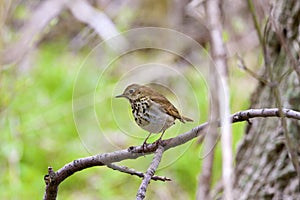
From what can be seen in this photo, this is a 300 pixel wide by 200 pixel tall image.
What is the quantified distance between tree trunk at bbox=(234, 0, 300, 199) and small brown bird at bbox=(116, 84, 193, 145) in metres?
0.55

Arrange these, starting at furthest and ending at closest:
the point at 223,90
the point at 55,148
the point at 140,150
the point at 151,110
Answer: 1. the point at 55,148
2. the point at 223,90
3. the point at 151,110
4. the point at 140,150

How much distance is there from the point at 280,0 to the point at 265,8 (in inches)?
24.5

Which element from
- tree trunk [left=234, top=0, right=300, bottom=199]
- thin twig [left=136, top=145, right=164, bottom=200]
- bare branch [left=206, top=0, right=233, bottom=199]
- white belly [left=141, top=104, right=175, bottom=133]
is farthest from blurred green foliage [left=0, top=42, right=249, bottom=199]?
thin twig [left=136, top=145, right=164, bottom=200]

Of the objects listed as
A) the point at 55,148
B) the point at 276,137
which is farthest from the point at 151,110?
the point at 55,148

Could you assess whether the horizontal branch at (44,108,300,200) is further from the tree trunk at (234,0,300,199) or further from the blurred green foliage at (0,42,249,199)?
the blurred green foliage at (0,42,249,199)

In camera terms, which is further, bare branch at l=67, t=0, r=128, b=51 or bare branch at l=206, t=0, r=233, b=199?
bare branch at l=67, t=0, r=128, b=51

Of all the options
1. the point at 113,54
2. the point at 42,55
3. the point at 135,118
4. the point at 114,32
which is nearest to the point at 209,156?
the point at 135,118

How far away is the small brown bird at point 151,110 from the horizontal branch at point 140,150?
0.08 m

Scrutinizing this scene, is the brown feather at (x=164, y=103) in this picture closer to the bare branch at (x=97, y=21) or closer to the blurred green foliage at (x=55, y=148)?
the blurred green foliage at (x=55, y=148)

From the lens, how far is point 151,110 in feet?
5.39

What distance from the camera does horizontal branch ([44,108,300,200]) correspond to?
4.59 ft

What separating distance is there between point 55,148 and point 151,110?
2.41 metres

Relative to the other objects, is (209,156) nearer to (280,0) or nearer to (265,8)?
(280,0)

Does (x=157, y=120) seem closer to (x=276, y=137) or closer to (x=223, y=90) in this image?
(x=223, y=90)
